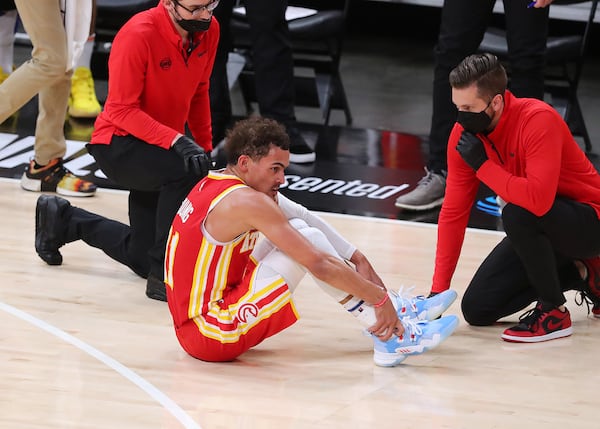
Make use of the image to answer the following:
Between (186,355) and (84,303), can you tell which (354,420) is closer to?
(186,355)

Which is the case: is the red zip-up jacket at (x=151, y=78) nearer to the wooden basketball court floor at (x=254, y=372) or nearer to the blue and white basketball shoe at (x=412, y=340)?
the wooden basketball court floor at (x=254, y=372)

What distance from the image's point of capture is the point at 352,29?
923cm

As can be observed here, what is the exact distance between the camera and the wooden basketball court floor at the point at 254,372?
3.25m

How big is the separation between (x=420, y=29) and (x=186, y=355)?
19.3ft

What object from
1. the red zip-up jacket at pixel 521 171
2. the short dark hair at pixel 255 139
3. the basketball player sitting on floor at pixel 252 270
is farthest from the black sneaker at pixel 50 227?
the red zip-up jacket at pixel 521 171

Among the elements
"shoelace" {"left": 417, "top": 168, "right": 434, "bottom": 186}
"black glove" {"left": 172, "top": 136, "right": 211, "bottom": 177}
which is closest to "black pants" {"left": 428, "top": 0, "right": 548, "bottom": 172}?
"shoelace" {"left": 417, "top": 168, "right": 434, "bottom": 186}

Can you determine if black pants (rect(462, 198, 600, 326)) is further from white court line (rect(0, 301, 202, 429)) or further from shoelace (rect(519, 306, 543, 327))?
white court line (rect(0, 301, 202, 429))

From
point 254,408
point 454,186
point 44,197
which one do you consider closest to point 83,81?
point 44,197

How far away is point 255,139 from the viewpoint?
3.58 meters

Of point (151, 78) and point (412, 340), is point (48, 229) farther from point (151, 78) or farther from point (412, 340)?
point (412, 340)

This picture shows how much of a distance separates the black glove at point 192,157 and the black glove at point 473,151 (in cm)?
88

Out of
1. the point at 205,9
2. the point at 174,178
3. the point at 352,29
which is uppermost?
the point at 205,9

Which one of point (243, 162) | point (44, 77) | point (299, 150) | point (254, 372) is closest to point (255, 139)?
point (243, 162)

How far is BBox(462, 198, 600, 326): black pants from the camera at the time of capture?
12.8ft
